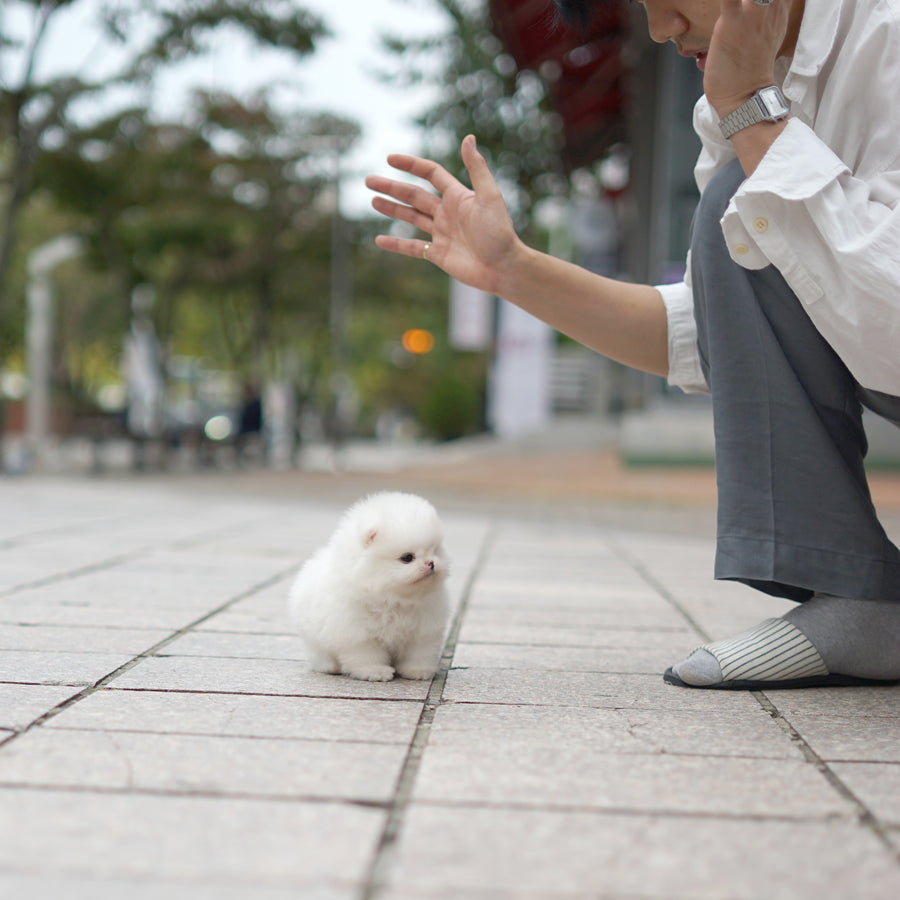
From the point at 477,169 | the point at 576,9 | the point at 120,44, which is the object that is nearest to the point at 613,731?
the point at 477,169

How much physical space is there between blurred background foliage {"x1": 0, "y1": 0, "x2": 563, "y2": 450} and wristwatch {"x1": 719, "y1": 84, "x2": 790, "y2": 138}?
12.1 meters

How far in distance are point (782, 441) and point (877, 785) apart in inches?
38.9

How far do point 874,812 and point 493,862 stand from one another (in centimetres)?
65

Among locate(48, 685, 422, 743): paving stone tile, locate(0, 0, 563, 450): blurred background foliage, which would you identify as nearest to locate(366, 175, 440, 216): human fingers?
locate(48, 685, 422, 743): paving stone tile

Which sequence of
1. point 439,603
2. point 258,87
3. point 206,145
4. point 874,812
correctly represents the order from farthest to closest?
point 258,87 → point 206,145 → point 439,603 → point 874,812

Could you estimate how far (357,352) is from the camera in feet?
140

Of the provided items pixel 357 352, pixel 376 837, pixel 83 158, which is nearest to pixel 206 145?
pixel 83 158

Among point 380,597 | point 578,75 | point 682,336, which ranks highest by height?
point 578,75

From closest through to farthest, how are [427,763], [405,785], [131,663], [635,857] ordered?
[635,857] < [405,785] < [427,763] < [131,663]

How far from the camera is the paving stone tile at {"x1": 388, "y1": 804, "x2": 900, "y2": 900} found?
4.51 ft

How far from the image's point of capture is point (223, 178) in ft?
67.8

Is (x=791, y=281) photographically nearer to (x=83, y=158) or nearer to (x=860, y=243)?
(x=860, y=243)

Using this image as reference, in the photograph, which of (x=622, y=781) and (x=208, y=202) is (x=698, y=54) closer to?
(x=622, y=781)

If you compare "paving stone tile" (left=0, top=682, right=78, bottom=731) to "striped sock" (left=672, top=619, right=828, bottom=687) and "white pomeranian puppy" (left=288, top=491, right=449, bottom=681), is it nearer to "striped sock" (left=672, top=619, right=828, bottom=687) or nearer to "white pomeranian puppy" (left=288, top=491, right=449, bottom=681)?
"white pomeranian puppy" (left=288, top=491, right=449, bottom=681)
